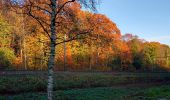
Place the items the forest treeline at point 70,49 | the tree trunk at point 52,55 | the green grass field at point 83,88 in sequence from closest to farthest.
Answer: the tree trunk at point 52,55
the forest treeline at point 70,49
the green grass field at point 83,88

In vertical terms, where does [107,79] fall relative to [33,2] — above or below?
below

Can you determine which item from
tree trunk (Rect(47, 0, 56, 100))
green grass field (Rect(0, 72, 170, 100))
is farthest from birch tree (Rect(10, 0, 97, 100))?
green grass field (Rect(0, 72, 170, 100))

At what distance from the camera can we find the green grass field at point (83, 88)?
23.3 m

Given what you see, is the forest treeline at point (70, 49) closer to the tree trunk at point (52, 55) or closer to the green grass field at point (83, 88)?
the tree trunk at point (52, 55)

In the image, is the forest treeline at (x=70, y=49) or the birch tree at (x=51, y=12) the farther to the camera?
the forest treeline at (x=70, y=49)

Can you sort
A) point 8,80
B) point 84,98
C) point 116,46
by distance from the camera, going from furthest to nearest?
point 116,46, point 8,80, point 84,98

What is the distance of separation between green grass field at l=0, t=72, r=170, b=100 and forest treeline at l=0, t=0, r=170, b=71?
8.78ft

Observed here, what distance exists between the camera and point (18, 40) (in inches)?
2245

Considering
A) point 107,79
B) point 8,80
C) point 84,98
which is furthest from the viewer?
point 107,79

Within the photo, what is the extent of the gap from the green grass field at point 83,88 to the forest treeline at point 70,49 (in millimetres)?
2675

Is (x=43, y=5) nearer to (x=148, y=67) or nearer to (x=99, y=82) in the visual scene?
(x=99, y=82)

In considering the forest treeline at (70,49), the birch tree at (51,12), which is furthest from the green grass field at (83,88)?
the birch tree at (51,12)

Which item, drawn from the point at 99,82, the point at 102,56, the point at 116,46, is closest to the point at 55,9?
the point at 99,82

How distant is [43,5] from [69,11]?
1.29 metres
